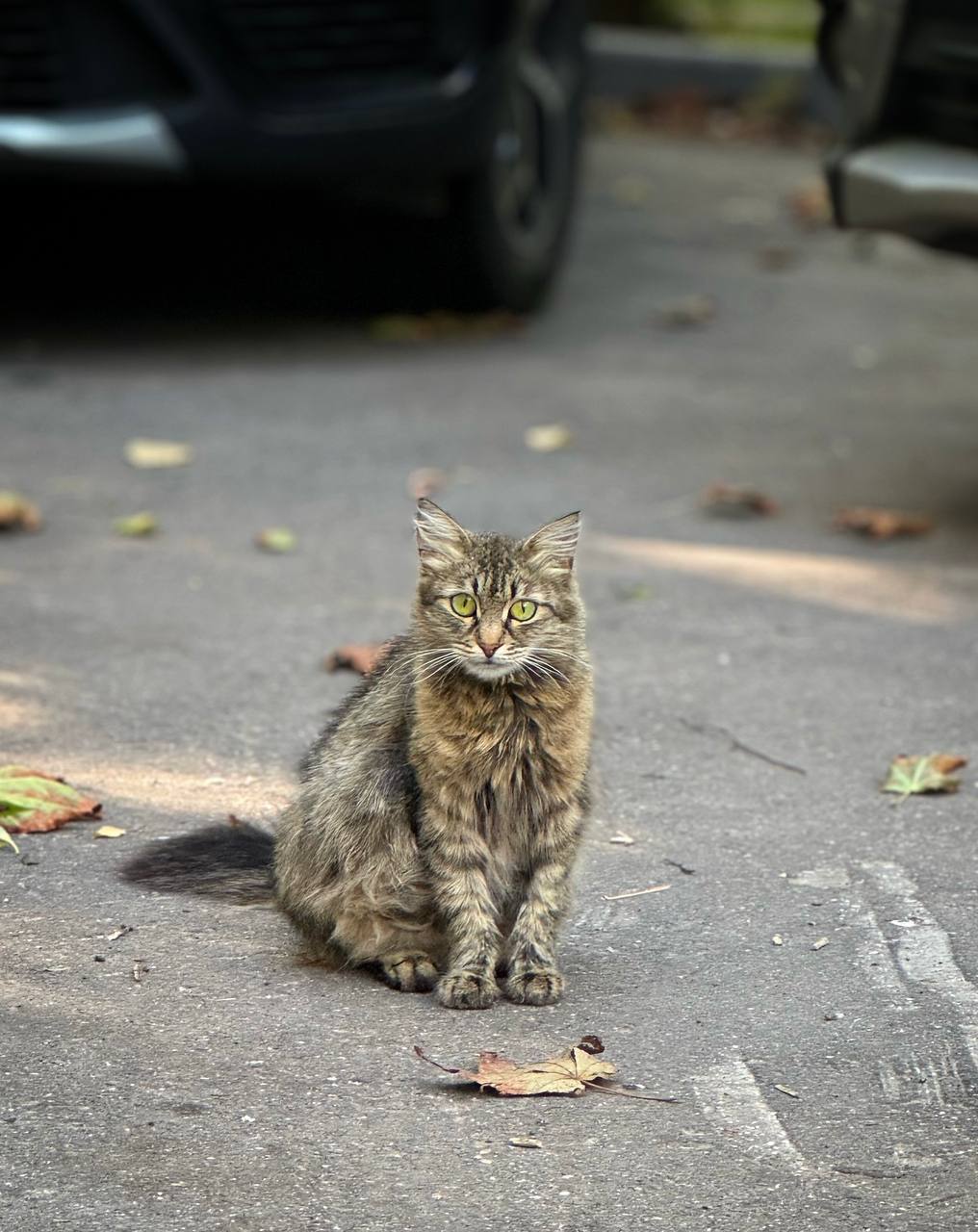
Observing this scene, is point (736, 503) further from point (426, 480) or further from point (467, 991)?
point (467, 991)

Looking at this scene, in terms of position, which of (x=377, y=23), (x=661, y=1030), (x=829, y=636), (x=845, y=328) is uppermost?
(x=377, y=23)

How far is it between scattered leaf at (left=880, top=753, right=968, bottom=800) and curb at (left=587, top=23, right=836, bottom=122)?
34.2ft

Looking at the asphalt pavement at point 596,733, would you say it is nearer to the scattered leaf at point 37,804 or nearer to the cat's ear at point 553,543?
the scattered leaf at point 37,804

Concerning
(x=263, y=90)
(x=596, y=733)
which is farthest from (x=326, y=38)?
(x=596, y=733)

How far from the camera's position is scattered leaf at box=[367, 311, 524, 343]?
8.46 metres

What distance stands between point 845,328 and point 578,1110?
6632 millimetres

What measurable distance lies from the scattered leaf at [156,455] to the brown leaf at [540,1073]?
3957 mm

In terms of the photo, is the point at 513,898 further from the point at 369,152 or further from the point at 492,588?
the point at 369,152

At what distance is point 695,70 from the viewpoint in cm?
1428

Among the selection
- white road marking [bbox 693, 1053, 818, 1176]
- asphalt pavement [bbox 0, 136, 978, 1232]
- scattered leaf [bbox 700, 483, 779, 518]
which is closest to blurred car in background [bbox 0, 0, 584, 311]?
asphalt pavement [bbox 0, 136, 978, 1232]

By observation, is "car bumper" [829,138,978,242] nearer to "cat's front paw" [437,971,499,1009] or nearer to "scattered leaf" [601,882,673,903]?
"scattered leaf" [601,882,673,903]

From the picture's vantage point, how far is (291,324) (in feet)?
28.2

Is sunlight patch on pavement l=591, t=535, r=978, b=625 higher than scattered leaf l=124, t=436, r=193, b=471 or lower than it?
higher

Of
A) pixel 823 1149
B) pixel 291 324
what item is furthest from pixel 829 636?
pixel 291 324
